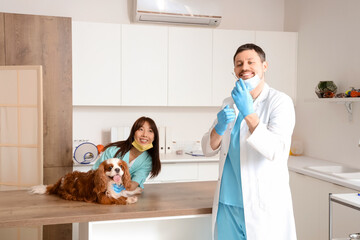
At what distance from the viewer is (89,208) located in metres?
1.99

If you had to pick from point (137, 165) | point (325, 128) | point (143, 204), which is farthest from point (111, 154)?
point (325, 128)

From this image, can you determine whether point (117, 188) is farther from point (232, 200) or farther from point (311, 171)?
point (311, 171)

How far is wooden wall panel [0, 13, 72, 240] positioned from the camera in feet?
11.9

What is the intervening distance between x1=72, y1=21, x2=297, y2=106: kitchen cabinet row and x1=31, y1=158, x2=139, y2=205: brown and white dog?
6.12 feet

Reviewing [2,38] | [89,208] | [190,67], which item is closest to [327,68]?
[190,67]

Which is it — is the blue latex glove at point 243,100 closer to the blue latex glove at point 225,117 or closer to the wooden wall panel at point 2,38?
the blue latex glove at point 225,117

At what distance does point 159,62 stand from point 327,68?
5.46 ft

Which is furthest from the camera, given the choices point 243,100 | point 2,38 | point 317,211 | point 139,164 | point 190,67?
point 190,67

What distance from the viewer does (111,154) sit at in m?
2.37

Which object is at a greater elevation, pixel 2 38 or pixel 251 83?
pixel 2 38

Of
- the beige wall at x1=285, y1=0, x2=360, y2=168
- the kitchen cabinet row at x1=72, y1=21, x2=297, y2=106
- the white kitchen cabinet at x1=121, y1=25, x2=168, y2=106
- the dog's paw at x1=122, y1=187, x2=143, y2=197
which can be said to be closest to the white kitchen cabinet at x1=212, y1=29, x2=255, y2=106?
the kitchen cabinet row at x1=72, y1=21, x2=297, y2=106

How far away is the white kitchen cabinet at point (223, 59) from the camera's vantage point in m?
4.22

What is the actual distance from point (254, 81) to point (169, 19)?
2.50m

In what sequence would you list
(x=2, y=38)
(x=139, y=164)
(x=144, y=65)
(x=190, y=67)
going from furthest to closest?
(x=190, y=67) < (x=144, y=65) < (x=2, y=38) < (x=139, y=164)
